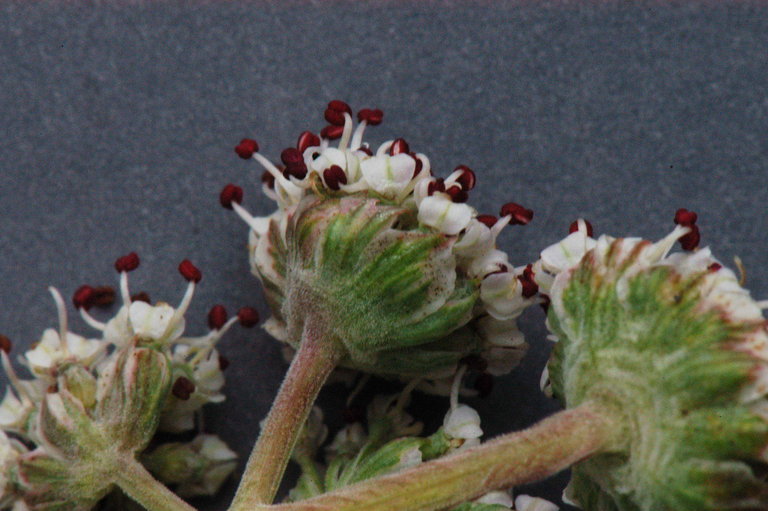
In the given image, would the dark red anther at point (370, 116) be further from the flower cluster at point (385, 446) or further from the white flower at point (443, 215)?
the flower cluster at point (385, 446)

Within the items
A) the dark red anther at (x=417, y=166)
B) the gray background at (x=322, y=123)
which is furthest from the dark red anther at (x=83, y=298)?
the dark red anther at (x=417, y=166)

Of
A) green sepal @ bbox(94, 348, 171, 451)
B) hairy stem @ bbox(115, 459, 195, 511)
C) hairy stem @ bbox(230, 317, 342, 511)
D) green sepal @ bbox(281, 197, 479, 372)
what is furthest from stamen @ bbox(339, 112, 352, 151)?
hairy stem @ bbox(115, 459, 195, 511)

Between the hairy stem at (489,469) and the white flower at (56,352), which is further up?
the white flower at (56,352)

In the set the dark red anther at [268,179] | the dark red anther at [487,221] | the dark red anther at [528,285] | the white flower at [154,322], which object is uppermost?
the dark red anther at [268,179]

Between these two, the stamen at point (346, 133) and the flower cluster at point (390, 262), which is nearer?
the flower cluster at point (390, 262)

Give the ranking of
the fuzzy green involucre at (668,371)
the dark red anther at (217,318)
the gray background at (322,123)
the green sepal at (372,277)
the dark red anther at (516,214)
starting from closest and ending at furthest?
1. the fuzzy green involucre at (668,371)
2. the green sepal at (372,277)
3. the dark red anther at (516,214)
4. the dark red anther at (217,318)
5. the gray background at (322,123)

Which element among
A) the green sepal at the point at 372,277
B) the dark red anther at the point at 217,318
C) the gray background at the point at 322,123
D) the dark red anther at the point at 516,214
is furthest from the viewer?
the gray background at the point at 322,123

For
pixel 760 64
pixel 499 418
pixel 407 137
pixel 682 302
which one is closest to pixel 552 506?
pixel 499 418
